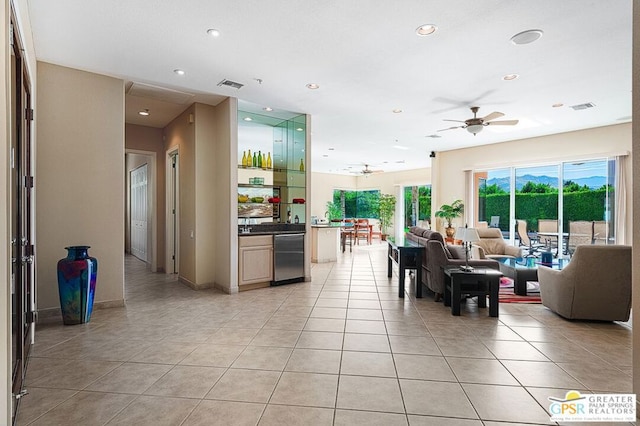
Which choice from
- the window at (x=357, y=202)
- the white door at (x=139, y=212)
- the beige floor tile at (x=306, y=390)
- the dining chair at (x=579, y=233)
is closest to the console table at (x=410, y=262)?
the beige floor tile at (x=306, y=390)

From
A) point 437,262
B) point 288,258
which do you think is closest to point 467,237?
point 437,262

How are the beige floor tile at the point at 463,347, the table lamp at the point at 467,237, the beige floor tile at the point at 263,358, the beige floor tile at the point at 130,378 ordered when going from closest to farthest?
1. the beige floor tile at the point at 130,378
2. the beige floor tile at the point at 263,358
3. the beige floor tile at the point at 463,347
4. the table lamp at the point at 467,237

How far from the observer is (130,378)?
8.38 ft

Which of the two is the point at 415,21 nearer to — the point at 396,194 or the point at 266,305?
the point at 266,305

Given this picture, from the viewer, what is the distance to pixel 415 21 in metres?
3.05

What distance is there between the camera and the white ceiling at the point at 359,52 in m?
2.89

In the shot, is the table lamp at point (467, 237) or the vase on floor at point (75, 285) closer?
the vase on floor at point (75, 285)

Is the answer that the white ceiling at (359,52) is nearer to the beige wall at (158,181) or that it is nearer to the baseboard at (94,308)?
the beige wall at (158,181)

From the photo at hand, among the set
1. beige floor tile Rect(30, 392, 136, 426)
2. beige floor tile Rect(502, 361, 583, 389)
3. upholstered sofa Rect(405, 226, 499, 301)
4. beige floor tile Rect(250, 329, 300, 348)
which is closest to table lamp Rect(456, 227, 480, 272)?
upholstered sofa Rect(405, 226, 499, 301)

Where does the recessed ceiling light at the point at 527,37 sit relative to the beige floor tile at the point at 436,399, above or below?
above

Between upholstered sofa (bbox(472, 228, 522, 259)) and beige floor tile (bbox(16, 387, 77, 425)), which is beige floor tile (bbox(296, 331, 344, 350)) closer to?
beige floor tile (bbox(16, 387, 77, 425))

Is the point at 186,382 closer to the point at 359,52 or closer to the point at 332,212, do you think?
the point at 359,52

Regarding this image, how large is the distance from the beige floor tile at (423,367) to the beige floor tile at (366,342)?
0.70 ft

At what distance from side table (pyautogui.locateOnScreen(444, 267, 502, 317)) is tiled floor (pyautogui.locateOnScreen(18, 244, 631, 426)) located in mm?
179
